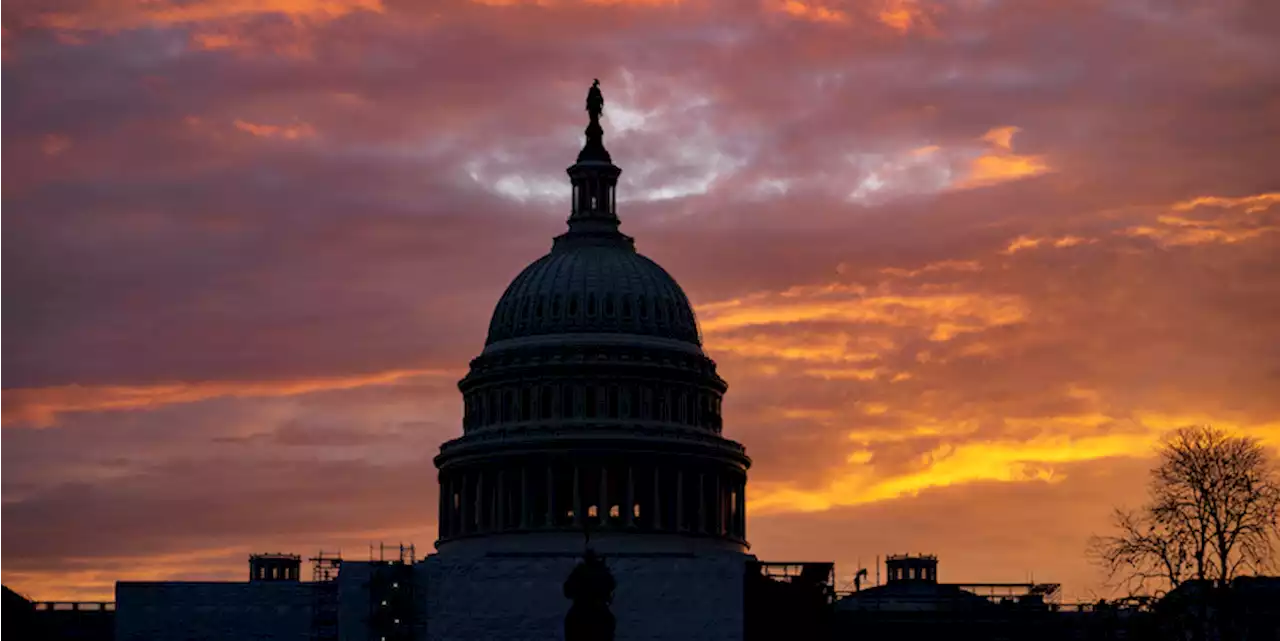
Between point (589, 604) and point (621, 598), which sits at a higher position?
point (621, 598)

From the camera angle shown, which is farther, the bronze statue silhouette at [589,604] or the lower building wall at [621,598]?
the lower building wall at [621,598]

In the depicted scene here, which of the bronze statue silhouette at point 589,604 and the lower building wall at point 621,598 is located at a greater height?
the lower building wall at point 621,598

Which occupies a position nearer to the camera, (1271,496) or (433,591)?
(1271,496)

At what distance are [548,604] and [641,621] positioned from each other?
20.0 feet

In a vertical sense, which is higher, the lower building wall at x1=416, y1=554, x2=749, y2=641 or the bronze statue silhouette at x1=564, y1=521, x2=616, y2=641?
the lower building wall at x1=416, y1=554, x2=749, y2=641

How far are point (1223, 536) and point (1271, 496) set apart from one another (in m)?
4.59

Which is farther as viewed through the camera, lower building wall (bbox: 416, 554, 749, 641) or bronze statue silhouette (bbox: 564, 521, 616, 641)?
lower building wall (bbox: 416, 554, 749, 641)

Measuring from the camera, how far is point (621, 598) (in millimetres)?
193500

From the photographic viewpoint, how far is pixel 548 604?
194 meters

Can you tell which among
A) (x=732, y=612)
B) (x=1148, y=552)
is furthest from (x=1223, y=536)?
(x=732, y=612)

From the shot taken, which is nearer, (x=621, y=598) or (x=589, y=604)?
(x=589, y=604)

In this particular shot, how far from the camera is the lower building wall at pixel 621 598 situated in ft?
636

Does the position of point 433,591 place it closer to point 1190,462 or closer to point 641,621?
point 641,621

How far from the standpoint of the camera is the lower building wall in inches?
7638
